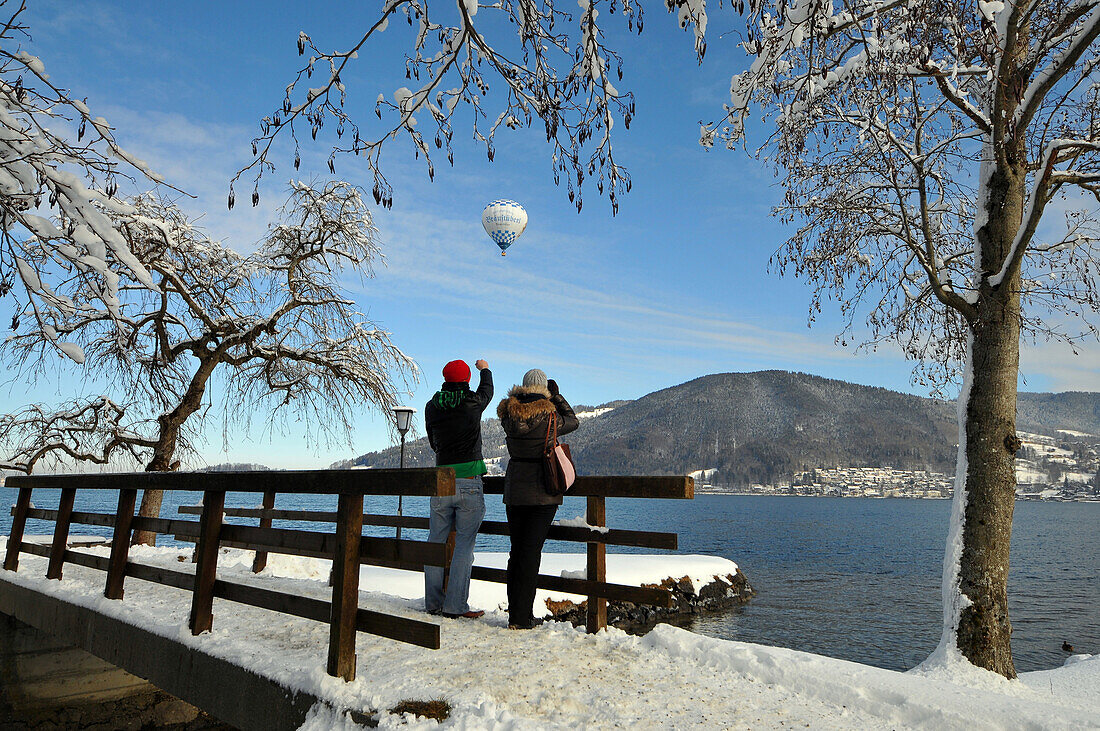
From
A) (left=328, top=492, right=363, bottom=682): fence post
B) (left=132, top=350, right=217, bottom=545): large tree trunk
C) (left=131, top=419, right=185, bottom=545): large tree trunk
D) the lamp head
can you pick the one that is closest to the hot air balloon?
the lamp head

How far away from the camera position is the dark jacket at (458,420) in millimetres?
5457

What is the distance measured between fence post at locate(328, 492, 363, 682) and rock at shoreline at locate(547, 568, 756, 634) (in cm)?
1244

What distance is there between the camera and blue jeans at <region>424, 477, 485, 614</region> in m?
5.45

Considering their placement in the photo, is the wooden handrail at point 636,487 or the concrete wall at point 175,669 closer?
the concrete wall at point 175,669

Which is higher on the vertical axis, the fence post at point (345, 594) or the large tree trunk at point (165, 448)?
the large tree trunk at point (165, 448)

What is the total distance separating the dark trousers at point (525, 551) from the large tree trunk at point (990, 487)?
547cm

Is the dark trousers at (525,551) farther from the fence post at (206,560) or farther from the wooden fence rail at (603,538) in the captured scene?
the fence post at (206,560)

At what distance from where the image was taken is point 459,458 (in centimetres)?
546

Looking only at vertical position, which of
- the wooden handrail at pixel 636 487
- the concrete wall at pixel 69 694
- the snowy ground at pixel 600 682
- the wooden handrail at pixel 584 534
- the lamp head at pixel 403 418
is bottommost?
the concrete wall at pixel 69 694

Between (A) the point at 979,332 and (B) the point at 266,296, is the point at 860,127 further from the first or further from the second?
(B) the point at 266,296

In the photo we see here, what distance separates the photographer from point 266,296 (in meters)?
14.5

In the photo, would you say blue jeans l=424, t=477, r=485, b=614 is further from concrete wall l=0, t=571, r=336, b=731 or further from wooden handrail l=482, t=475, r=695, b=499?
concrete wall l=0, t=571, r=336, b=731

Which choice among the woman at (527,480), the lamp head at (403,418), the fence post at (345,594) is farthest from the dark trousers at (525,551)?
the lamp head at (403,418)

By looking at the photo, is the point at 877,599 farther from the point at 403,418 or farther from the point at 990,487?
the point at 990,487
